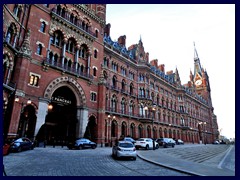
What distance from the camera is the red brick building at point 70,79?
64.6 ft

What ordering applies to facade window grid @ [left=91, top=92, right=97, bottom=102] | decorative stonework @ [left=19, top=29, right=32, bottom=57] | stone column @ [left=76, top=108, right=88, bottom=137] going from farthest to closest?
facade window grid @ [left=91, top=92, right=97, bottom=102], stone column @ [left=76, top=108, right=88, bottom=137], decorative stonework @ [left=19, top=29, right=32, bottom=57]

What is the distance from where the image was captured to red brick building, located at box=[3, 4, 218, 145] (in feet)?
64.6

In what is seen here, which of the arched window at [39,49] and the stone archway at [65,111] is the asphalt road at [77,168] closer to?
the stone archway at [65,111]

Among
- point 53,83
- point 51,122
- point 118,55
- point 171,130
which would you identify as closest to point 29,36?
point 53,83

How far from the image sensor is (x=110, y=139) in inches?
1222

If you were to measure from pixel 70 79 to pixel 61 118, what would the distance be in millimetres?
7467

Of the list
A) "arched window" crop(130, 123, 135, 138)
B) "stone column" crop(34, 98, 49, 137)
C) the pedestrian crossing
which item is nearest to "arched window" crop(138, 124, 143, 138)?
"arched window" crop(130, 123, 135, 138)

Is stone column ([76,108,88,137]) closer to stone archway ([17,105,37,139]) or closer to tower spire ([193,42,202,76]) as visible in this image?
stone archway ([17,105,37,139])

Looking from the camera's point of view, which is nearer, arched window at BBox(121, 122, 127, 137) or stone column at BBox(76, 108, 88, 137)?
stone column at BBox(76, 108, 88, 137)

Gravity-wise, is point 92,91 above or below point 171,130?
above
